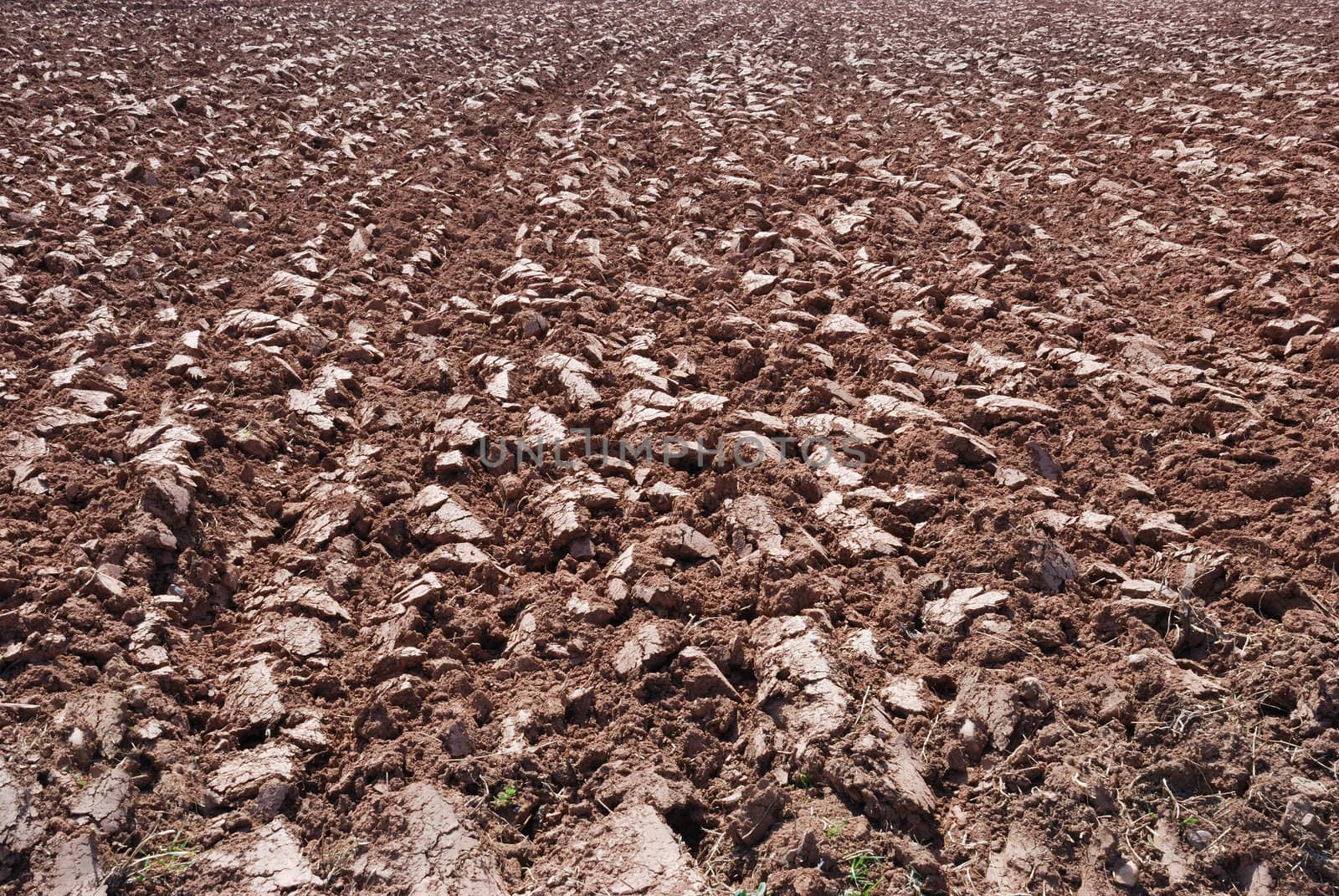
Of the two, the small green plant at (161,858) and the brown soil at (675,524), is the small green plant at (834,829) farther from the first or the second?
the small green plant at (161,858)

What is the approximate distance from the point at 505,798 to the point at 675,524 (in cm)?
146

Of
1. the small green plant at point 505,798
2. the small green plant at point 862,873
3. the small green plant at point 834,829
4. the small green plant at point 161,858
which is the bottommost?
the small green plant at point 505,798

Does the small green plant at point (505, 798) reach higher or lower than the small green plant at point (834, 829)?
lower

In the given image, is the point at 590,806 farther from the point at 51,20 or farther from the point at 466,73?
the point at 51,20

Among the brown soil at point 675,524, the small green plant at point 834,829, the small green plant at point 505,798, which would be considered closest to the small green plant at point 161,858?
the brown soil at point 675,524

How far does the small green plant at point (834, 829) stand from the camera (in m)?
2.76

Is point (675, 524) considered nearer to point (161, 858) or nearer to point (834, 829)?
point (834, 829)

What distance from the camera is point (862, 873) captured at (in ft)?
8.77

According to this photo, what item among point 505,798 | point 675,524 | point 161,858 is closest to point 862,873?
point 505,798

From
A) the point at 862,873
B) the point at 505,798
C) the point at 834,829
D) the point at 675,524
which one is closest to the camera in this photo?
the point at 862,873

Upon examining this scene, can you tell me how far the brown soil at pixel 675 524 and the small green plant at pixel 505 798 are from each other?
2 cm

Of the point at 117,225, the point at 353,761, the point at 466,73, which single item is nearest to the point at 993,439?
the point at 353,761

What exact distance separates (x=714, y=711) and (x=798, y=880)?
741mm

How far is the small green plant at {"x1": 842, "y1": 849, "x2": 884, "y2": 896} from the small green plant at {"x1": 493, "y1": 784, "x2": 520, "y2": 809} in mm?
1104
